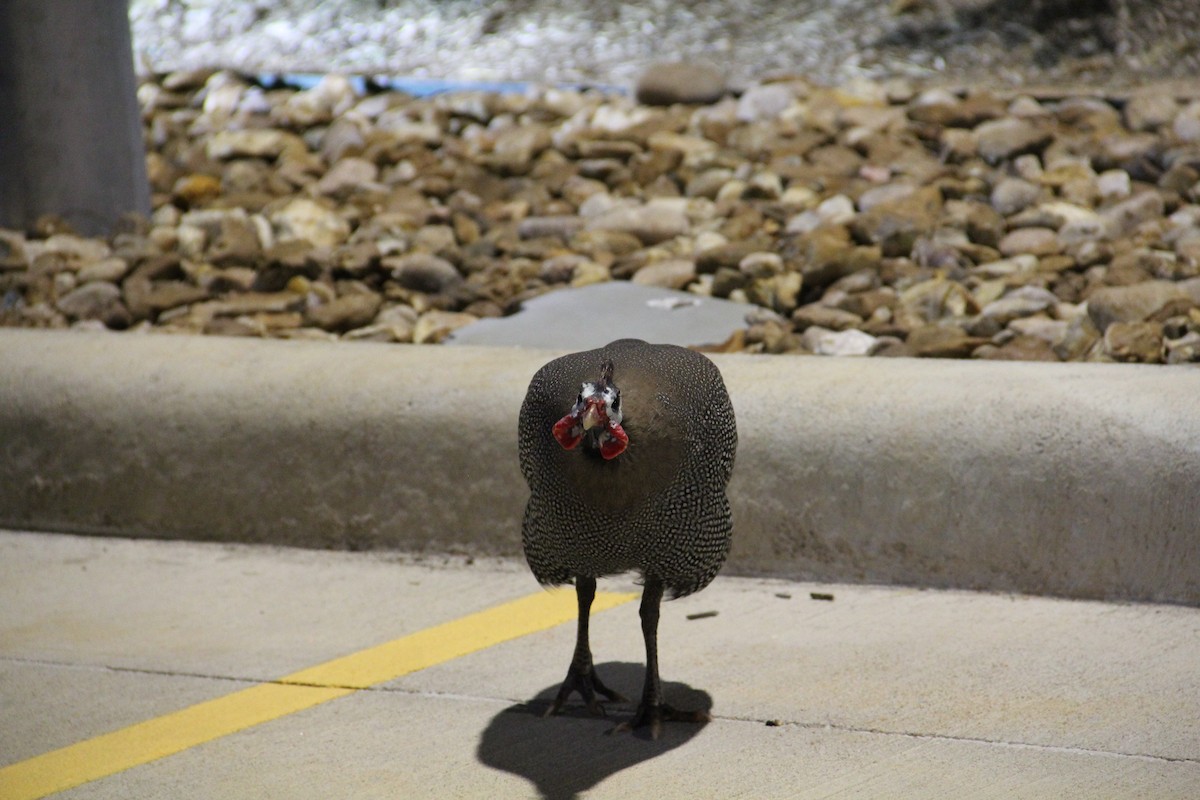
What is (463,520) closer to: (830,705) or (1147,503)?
(830,705)

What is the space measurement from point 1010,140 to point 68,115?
476 cm

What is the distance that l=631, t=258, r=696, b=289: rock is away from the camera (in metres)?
6.33

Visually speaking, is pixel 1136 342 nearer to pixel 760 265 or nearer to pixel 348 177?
pixel 760 265

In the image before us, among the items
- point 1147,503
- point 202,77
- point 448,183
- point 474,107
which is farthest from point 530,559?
point 202,77

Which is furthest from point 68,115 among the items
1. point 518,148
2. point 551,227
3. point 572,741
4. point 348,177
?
point 572,741

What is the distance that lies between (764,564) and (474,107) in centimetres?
505

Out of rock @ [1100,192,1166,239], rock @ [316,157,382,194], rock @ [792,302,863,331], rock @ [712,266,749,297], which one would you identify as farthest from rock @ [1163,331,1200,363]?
rock @ [316,157,382,194]

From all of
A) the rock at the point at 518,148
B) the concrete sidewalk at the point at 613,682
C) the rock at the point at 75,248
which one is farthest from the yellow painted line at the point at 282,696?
the rock at the point at 518,148

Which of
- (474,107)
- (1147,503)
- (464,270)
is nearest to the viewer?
(1147,503)

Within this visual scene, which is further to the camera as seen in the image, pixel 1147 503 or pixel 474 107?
pixel 474 107

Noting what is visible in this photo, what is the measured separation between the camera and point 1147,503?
13.3 feet

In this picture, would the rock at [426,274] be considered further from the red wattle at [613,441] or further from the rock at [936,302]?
the red wattle at [613,441]

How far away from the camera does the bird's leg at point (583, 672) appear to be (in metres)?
3.64

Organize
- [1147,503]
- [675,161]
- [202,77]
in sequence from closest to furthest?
1. [1147,503]
2. [675,161]
3. [202,77]
